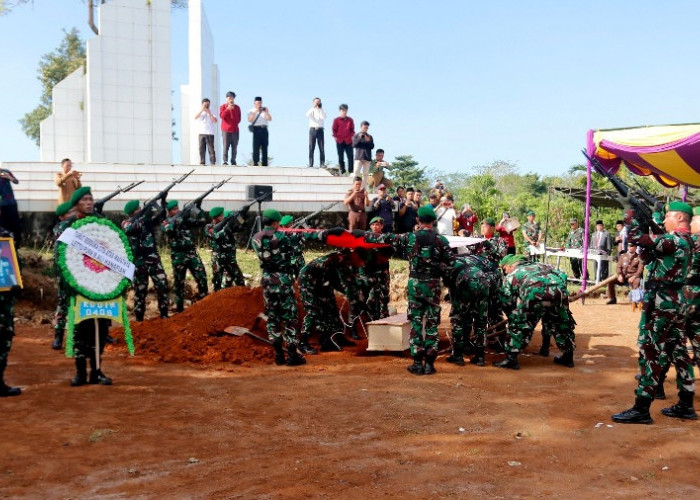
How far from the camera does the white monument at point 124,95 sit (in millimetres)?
19766

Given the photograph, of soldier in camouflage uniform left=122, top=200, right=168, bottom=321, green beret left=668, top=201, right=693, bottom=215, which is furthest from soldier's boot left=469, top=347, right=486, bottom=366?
soldier in camouflage uniform left=122, top=200, right=168, bottom=321

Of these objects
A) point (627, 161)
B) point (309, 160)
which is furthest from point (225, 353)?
point (309, 160)

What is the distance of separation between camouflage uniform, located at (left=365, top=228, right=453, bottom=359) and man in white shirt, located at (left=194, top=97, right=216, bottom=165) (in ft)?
38.7

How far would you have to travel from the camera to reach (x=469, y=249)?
10.3 meters

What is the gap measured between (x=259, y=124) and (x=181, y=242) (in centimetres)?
733

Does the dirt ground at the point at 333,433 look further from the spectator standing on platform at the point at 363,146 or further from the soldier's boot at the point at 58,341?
the spectator standing on platform at the point at 363,146

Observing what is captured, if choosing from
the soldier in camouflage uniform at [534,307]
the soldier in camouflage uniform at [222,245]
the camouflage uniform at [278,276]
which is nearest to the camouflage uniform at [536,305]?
the soldier in camouflage uniform at [534,307]

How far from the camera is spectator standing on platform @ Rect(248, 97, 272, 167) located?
17984 mm

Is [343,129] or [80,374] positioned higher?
[343,129]

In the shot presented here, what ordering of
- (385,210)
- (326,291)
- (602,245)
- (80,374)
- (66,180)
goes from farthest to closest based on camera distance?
(602,245) → (385,210) → (66,180) → (326,291) → (80,374)

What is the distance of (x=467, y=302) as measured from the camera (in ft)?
28.0

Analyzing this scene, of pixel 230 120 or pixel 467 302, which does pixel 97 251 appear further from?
pixel 230 120

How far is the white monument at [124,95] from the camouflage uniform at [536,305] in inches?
568

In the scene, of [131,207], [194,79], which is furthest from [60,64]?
[131,207]
